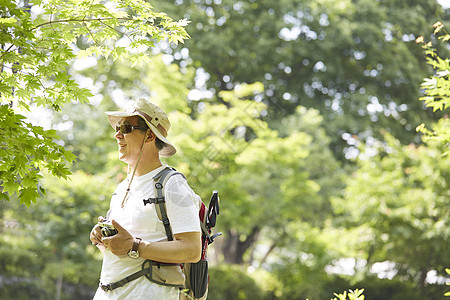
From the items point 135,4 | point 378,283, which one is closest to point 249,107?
point 378,283

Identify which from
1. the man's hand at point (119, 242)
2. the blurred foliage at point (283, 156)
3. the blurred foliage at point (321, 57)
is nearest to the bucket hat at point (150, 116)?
the man's hand at point (119, 242)

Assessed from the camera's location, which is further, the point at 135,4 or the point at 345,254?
the point at 345,254

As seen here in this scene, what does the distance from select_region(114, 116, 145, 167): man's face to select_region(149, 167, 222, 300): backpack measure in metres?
0.14

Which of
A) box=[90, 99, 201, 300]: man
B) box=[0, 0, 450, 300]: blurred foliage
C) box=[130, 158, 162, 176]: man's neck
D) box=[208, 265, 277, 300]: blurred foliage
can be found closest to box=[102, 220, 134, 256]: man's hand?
box=[90, 99, 201, 300]: man

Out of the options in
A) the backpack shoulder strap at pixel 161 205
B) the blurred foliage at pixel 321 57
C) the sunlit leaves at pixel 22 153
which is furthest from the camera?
the blurred foliage at pixel 321 57

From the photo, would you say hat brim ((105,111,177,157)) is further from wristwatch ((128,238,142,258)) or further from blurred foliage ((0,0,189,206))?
wristwatch ((128,238,142,258))

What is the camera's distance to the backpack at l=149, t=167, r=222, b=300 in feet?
6.63

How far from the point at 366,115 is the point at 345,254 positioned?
617 cm

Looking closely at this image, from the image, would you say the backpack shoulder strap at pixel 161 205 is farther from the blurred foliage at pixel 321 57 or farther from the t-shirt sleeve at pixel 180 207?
the blurred foliage at pixel 321 57

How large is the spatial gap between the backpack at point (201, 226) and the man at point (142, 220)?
0.02 meters

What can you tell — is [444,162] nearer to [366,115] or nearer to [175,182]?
[366,115]

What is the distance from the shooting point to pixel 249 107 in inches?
456

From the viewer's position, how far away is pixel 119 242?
1918mm

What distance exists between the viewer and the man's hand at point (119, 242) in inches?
75.3
